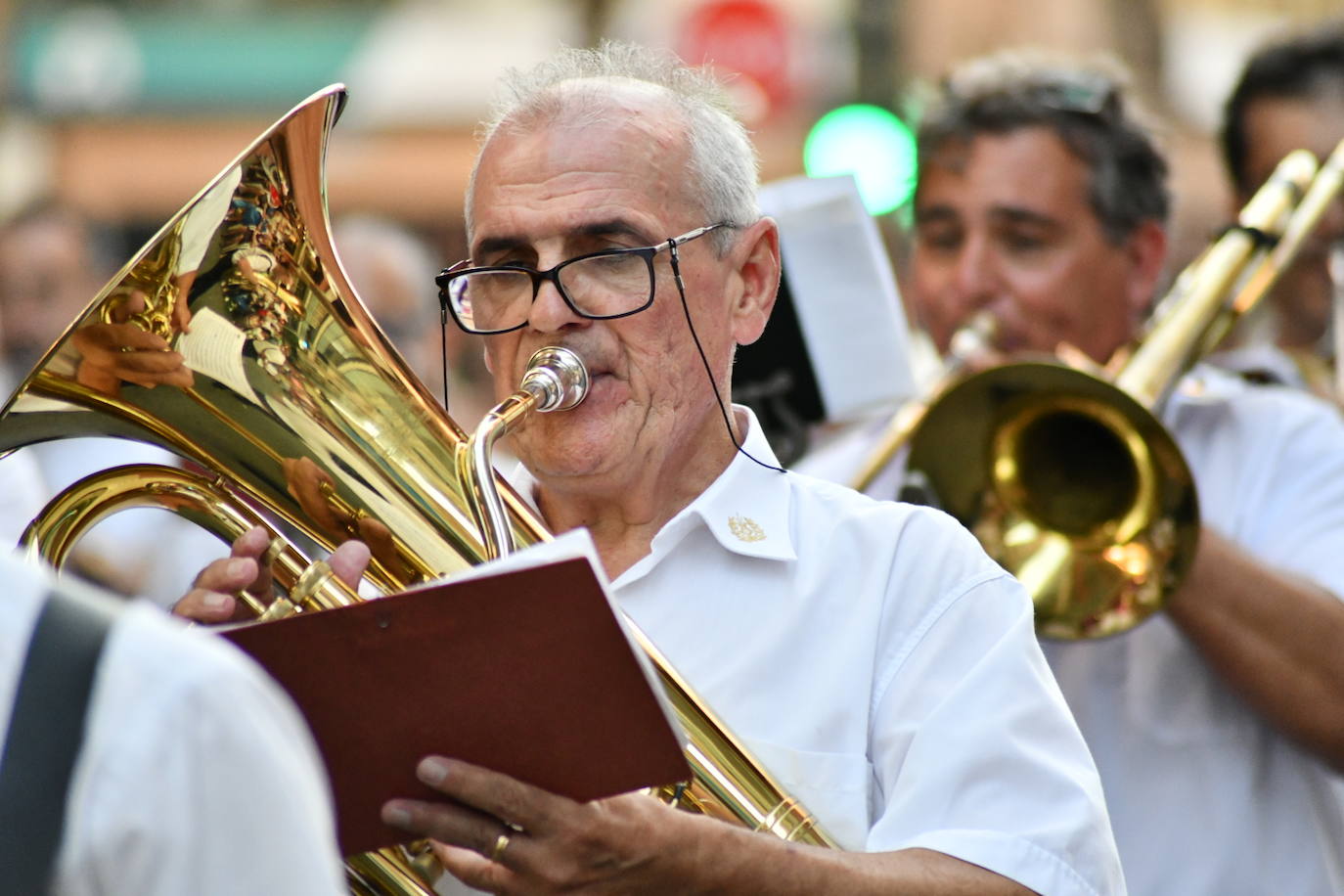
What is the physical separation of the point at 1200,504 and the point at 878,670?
1143mm

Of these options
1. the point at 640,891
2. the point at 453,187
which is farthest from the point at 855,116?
the point at 453,187

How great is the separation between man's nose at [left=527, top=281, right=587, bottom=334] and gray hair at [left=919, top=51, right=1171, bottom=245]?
148 centimetres

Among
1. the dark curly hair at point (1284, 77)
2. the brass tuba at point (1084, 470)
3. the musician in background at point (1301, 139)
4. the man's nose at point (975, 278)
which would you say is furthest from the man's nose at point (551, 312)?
the dark curly hair at point (1284, 77)

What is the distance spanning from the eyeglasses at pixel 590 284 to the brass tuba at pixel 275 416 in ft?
0.81

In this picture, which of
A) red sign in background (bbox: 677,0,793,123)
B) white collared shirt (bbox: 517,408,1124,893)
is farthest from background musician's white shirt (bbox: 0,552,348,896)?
red sign in background (bbox: 677,0,793,123)

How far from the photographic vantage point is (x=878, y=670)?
2250 millimetres

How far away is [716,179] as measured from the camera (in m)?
2.48

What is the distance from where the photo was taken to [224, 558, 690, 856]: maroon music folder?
175 centimetres

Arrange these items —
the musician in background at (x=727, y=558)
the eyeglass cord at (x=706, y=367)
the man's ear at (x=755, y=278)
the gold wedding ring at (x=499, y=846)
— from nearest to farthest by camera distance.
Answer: the gold wedding ring at (x=499, y=846) < the musician in background at (x=727, y=558) < the eyeglass cord at (x=706, y=367) < the man's ear at (x=755, y=278)

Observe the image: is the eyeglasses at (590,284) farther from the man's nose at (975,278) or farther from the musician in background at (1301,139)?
the musician in background at (1301,139)

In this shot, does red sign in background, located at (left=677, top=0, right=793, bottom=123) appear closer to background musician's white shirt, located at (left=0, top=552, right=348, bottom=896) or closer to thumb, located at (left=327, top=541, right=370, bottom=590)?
thumb, located at (left=327, top=541, right=370, bottom=590)

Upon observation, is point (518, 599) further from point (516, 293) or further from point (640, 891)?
point (516, 293)

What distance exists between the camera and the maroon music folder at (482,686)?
1.75m

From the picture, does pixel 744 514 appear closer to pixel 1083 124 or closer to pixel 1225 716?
pixel 1225 716
